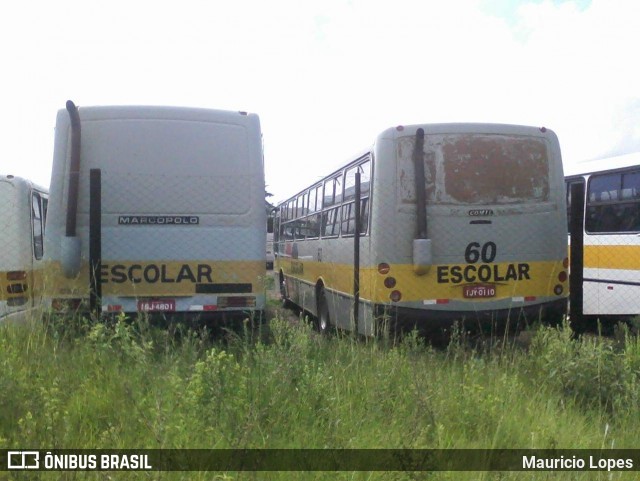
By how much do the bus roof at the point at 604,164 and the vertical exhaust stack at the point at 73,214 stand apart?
28.2ft

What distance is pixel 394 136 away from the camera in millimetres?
8172

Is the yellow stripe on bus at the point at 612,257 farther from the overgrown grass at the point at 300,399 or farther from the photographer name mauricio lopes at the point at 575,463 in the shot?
the photographer name mauricio lopes at the point at 575,463

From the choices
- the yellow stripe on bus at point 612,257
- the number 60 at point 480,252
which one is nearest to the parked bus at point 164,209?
the number 60 at point 480,252

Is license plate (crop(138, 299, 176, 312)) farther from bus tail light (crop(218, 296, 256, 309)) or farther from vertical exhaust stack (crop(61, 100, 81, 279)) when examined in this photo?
vertical exhaust stack (crop(61, 100, 81, 279))

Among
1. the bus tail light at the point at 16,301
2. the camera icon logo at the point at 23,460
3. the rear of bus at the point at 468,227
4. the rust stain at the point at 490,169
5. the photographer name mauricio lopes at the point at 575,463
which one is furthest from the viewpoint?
the rust stain at the point at 490,169

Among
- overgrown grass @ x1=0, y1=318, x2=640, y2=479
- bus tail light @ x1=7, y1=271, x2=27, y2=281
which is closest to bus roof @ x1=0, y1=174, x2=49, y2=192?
bus tail light @ x1=7, y1=271, x2=27, y2=281

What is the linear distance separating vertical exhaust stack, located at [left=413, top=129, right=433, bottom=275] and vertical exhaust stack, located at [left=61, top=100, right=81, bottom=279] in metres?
4.03

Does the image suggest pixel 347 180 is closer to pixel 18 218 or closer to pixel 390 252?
pixel 390 252

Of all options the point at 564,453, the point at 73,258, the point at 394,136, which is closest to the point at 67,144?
the point at 73,258

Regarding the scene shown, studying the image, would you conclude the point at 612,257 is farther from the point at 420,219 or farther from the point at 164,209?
the point at 164,209

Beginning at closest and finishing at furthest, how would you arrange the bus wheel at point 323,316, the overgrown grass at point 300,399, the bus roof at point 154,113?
the overgrown grass at point 300,399, the bus roof at point 154,113, the bus wheel at point 323,316

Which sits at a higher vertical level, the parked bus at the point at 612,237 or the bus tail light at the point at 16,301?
the parked bus at the point at 612,237

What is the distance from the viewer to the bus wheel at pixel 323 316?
10820 millimetres

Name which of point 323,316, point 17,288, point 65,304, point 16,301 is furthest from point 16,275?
point 323,316
